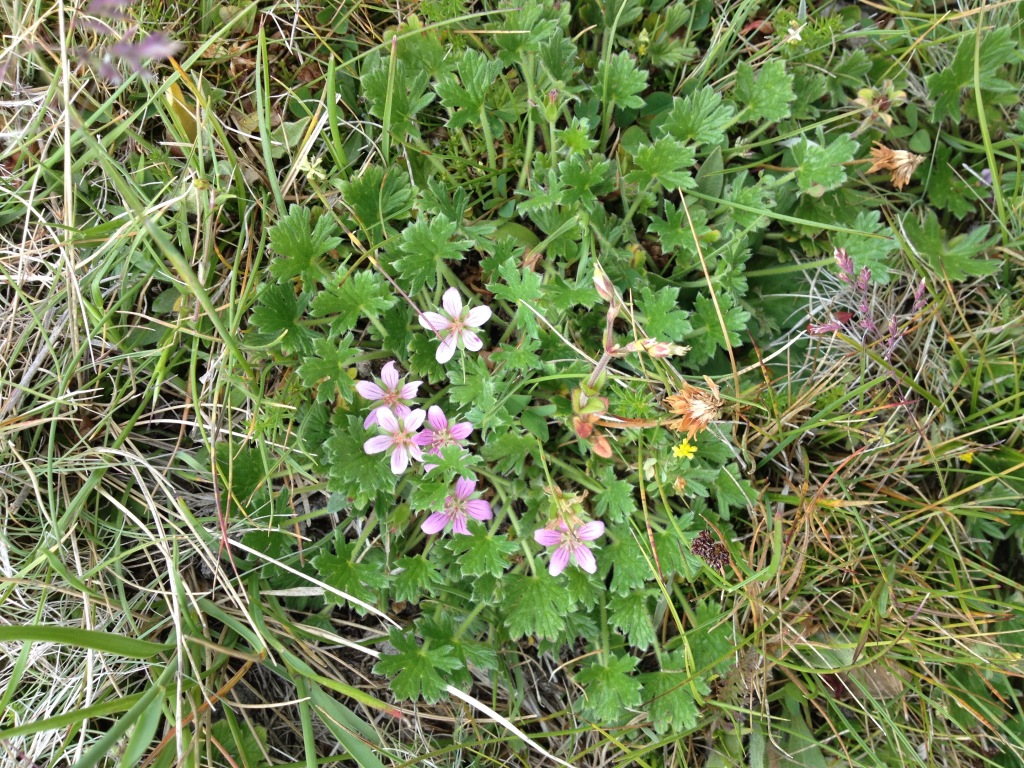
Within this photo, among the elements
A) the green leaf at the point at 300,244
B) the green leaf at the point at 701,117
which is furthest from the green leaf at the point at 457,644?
the green leaf at the point at 701,117

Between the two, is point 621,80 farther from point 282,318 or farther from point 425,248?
point 282,318

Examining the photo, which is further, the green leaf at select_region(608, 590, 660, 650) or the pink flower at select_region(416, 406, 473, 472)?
the green leaf at select_region(608, 590, 660, 650)

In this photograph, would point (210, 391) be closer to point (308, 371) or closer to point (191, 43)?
point (308, 371)

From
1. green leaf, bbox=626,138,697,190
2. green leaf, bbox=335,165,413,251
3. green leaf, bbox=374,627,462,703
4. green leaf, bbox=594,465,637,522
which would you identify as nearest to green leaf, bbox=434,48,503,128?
green leaf, bbox=335,165,413,251

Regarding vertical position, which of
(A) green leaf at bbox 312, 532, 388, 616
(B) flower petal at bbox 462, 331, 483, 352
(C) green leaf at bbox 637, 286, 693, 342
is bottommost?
(A) green leaf at bbox 312, 532, 388, 616

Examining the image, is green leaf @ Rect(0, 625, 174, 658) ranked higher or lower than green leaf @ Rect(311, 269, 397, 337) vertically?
lower

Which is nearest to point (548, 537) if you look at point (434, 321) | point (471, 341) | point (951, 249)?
point (471, 341)

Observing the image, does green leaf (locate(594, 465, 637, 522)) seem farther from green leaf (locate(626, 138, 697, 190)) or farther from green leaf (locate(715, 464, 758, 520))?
green leaf (locate(626, 138, 697, 190))
